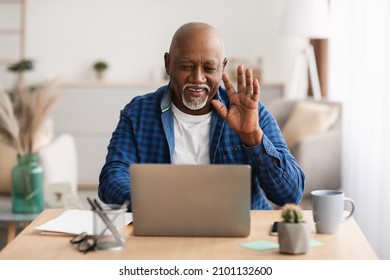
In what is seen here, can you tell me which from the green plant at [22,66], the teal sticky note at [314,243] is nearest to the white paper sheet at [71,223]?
the teal sticky note at [314,243]

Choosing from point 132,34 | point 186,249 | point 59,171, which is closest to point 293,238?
point 186,249

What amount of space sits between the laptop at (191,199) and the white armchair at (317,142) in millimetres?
2743

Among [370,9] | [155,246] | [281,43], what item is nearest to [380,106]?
[370,9]

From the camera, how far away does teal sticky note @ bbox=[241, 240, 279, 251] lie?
5.67ft

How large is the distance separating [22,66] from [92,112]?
2.20 feet

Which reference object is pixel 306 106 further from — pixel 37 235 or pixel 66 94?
pixel 37 235

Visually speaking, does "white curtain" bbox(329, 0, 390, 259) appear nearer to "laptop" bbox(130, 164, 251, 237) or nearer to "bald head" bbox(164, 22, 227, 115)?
"bald head" bbox(164, 22, 227, 115)

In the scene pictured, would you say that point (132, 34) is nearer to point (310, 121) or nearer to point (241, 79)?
point (310, 121)

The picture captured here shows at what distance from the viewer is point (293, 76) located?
244 inches

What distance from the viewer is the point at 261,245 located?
1.75 meters

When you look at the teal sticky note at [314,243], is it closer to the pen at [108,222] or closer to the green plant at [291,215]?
the green plant at [291,215]

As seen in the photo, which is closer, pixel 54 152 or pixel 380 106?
pixel 380 106

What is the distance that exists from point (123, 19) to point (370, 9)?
3242 millimetres
